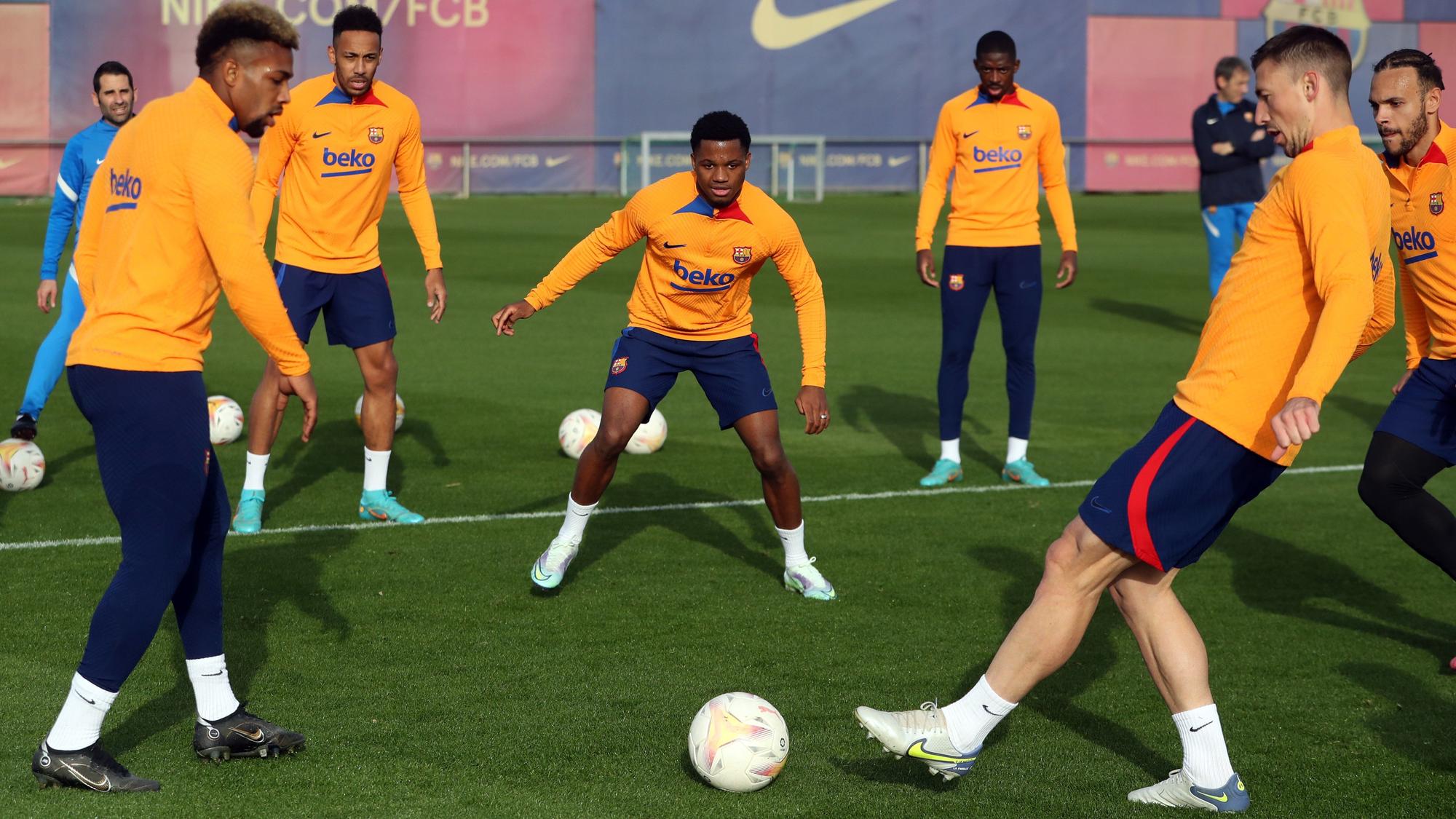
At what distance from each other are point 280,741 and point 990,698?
218 cm

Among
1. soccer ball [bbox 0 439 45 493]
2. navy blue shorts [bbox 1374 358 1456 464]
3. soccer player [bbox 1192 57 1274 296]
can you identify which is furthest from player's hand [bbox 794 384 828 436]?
soccer player [bbox 1192 57 1274 296]

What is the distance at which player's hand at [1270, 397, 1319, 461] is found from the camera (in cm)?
401

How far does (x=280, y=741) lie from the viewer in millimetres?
4988

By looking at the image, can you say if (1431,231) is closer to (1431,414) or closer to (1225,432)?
(1431,414)

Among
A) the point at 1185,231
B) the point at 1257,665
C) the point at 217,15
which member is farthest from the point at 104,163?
the point at 1185,231

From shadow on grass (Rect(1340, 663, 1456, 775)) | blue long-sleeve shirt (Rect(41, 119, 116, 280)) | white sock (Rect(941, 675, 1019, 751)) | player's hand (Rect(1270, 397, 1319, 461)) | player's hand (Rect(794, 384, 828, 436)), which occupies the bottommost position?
shadow on grass (Rect(1340, 663, 1456, 775))

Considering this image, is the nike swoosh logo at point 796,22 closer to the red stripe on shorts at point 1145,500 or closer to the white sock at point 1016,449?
the white sock at point 1016,449

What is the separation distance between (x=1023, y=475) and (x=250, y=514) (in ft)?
14.4

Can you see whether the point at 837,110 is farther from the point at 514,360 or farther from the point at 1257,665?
the point at 1257,665

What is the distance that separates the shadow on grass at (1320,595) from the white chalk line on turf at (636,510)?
5.19 ft

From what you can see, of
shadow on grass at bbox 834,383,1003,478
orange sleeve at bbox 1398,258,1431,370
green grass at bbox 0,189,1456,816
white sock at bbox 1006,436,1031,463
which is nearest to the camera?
green grass at bbox 0,189,1456,816

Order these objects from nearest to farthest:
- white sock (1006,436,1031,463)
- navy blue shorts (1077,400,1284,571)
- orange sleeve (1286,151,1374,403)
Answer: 1. orange sleeve (1286,151,1374,403)
2. navy blue shorts (1077,400,1284,571)
3. white sock (1006,436,1031,463)

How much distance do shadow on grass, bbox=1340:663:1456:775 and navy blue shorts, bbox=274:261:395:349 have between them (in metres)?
4.89

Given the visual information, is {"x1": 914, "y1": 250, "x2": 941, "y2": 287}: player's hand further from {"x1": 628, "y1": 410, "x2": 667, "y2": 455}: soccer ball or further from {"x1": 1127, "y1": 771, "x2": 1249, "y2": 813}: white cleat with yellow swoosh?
{"x1": 1127, "y1": 771, "x2": 1249, "y2": 813}: white cleat with yellow swoosh
